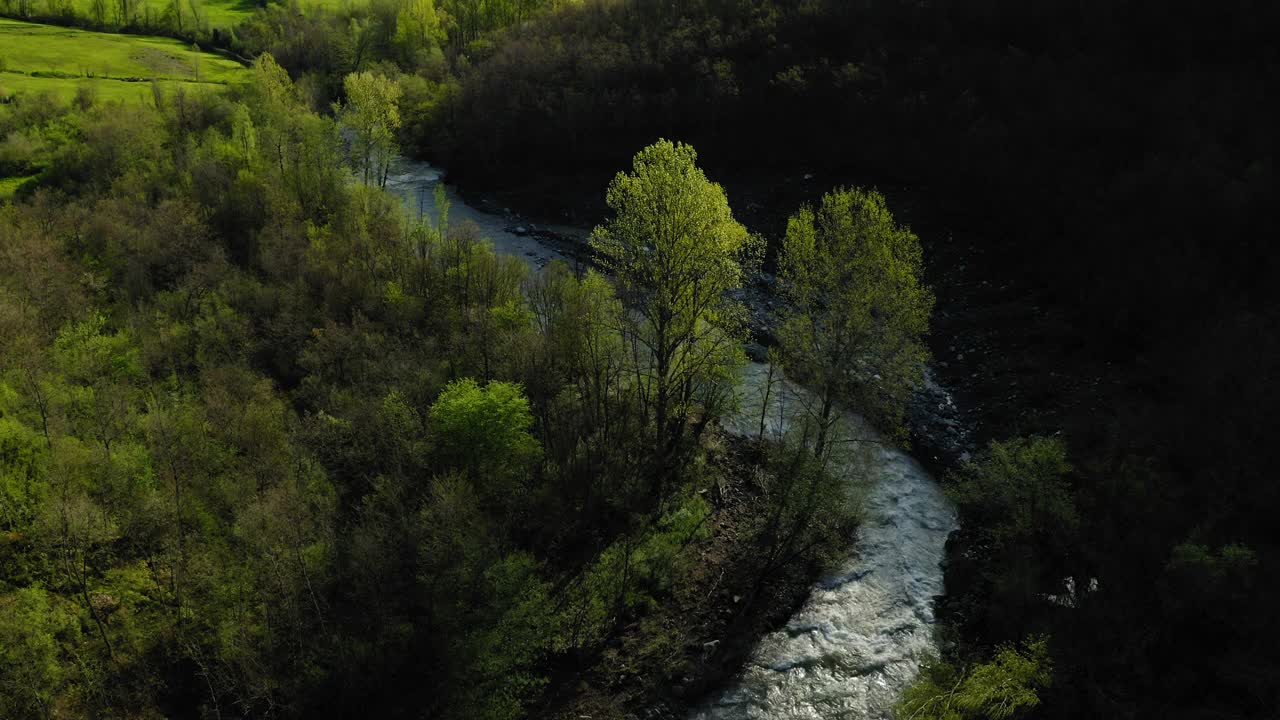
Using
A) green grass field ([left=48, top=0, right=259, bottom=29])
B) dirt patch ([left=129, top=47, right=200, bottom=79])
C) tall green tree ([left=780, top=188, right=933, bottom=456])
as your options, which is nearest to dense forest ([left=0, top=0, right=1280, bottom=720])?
tall green tree ([left=780, top=188, right=933, bottom=456])

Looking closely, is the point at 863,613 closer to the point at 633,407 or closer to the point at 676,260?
the point at 633,407

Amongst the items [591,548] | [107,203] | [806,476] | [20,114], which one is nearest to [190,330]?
[107,203]

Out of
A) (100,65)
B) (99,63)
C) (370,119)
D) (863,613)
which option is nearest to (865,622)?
(863,613)

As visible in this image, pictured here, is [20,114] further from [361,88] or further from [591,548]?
[591,548]

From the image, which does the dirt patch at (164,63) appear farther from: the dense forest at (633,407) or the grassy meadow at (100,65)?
the dense forest at (633,407)

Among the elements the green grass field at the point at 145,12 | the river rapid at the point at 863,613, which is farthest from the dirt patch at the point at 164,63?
the river rapid at the point at 863,613

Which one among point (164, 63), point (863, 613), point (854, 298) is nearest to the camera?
point (854, 298)
